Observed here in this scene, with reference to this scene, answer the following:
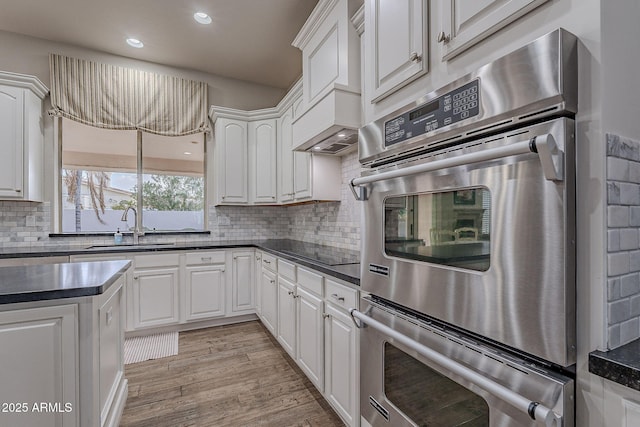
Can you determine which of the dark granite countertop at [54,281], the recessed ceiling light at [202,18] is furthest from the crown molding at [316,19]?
the dark granite countertop at [54,281]

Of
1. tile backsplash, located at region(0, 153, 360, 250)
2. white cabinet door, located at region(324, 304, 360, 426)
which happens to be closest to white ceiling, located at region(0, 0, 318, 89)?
tile backsplash, located at region(0, 153, 360, 250)

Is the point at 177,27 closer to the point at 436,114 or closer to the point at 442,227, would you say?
the point at 436,114

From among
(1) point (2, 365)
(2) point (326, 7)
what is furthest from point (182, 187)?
(1) point (2, 365)

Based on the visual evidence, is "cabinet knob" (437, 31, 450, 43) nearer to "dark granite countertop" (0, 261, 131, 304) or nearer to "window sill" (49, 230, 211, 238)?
"dark granite countertop" (0, 261, 131, 304)

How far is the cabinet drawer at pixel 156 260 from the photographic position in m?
3.14

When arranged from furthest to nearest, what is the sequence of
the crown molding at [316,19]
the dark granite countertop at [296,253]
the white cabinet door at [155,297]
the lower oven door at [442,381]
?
the white cabinet door at [155,297]
the crown molding at [316,19]
the dark granite countertop at [296,253]
the lower oven door at [442,381]

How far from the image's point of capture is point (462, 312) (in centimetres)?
91

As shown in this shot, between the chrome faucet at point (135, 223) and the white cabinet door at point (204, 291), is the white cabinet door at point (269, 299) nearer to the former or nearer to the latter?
the white cabinet door at point (204, 291)

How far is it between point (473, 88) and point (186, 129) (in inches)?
146

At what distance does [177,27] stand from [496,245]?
138 inches

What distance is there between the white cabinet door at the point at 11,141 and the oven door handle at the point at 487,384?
11.9ft

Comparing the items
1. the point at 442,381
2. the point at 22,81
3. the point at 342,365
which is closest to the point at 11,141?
the point at 22,81

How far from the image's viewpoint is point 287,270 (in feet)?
8.37

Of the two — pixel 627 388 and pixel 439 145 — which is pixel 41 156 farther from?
pixel 627 388
